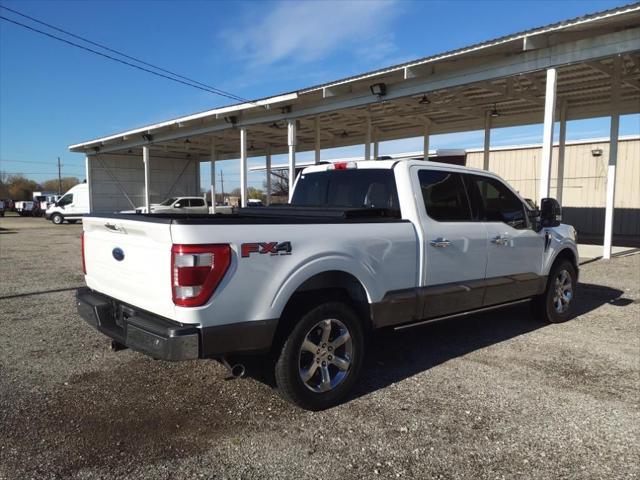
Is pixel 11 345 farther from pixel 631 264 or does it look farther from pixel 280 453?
pixel 631 264

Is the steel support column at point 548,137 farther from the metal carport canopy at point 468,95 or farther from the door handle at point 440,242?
the door handle at point 440,242

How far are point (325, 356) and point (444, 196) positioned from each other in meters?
1.97

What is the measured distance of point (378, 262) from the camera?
3912 mm

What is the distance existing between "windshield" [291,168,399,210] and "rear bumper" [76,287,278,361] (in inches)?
71.7

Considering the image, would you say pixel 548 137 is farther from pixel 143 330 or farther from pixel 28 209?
pixel 28 209

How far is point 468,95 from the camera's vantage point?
16.2 meters

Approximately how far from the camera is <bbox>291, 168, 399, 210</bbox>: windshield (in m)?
4.54

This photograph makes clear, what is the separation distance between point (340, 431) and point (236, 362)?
0.85m

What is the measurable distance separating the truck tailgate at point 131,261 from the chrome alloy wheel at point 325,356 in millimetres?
1063

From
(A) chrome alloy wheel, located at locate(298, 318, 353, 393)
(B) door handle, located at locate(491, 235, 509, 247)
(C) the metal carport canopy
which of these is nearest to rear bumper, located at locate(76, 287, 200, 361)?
(A) chrome alloy wheel, located at locate(298, 318, 353, 393)

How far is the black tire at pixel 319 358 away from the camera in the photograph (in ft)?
11.3

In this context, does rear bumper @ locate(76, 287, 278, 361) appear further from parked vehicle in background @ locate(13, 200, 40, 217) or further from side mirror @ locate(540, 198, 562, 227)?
parked vehicle in background @ locate(13, 200, 40, 217)

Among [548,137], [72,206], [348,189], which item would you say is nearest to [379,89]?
[548,137]

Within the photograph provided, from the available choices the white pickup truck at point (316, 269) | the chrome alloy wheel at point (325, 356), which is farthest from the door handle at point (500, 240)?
the chrome alloy wheel at point (325, 356)
